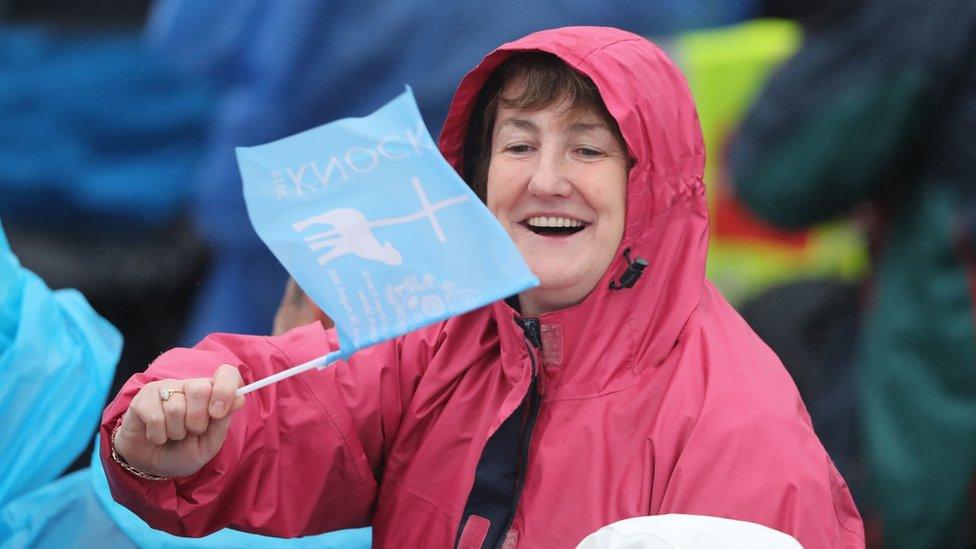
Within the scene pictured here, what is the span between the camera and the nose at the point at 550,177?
1.83m

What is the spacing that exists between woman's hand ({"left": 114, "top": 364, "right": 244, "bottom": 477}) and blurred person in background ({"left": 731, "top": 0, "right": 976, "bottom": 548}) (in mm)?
1613

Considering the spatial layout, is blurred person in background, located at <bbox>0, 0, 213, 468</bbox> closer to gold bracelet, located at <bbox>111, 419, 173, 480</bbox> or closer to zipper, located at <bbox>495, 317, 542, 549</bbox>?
gold bracelet, located at <bbox>111, 419, 173, 480</bbox>

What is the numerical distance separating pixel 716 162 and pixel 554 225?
3.64ft

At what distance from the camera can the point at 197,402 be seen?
1564 mm

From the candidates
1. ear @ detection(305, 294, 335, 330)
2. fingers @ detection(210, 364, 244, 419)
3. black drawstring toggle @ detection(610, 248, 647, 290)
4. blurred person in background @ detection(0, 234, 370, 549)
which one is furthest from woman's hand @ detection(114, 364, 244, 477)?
ear @ detection(305, 294, 335, 330)

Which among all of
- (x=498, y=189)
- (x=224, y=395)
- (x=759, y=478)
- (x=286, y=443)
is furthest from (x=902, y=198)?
(x=224, y=395)

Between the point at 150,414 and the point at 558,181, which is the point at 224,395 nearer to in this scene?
the point at 150,414

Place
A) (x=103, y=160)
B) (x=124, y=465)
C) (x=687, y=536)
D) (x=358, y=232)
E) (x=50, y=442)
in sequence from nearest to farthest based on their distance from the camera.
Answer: (x=687, y=536) → (x=358, y=232) → (x=124, y=465) → (x=50, y=442) → (x=103, y=160)

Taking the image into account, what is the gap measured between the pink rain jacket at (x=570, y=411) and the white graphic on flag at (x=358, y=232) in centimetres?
33

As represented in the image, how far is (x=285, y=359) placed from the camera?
1.84m

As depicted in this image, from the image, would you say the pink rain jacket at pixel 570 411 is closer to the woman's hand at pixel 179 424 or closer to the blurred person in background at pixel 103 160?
the woman's hand at pixel 179 424

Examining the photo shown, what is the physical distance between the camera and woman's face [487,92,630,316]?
6.02ft

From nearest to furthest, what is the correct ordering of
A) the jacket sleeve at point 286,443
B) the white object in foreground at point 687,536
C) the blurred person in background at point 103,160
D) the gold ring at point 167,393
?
the white object in foreground at point 687,536 → the gold ring at point 167,393 → the jacket sleeve at point 286,443 → the blurred person in background at point 103,160

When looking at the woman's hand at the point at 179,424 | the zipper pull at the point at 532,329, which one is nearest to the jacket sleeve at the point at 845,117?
the zipper pull at the point at 532,329
